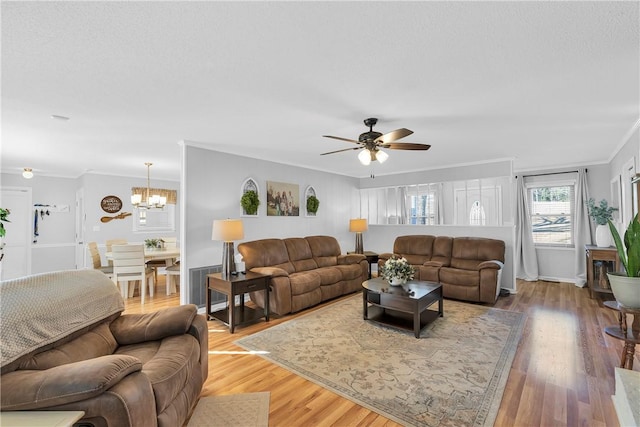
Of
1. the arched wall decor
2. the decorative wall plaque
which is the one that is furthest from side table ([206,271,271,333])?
the decorative wall plaque

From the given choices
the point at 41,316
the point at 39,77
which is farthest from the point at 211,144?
the point at 41,316

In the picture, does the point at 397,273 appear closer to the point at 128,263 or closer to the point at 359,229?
the point at 359,229

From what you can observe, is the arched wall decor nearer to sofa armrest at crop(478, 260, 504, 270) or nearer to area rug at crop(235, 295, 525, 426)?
area rug at crop(235, 295, 525, 426)

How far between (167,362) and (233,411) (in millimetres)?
657

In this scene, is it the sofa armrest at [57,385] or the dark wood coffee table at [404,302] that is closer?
the sofa armrest at [57,385]

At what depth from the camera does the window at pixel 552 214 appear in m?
6.05

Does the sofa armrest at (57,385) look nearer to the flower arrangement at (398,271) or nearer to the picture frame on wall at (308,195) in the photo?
the flower arrangement at (398,271)

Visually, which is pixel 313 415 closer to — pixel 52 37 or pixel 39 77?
pixel 52 37

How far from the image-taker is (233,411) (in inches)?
83.2

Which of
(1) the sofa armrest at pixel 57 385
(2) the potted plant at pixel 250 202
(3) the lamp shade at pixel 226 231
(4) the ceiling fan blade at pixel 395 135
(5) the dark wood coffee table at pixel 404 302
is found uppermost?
(4) the ceiling fan blade at pixel 395 135

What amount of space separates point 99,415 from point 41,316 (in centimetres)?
76

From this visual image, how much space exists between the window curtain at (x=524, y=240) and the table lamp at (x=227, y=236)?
19.2 feet

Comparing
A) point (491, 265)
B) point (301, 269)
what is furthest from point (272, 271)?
point (491, 265)

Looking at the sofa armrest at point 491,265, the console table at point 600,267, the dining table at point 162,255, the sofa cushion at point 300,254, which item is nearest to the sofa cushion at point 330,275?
the sofa cushion at point 300,254
